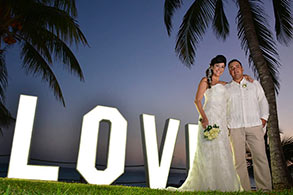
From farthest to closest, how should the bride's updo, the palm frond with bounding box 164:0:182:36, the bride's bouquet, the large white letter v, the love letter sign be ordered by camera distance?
the palm frond with bounding box 164:0:182:36 → the large white letter v → the love letter sign → the bride's updo → the bride's bouquet

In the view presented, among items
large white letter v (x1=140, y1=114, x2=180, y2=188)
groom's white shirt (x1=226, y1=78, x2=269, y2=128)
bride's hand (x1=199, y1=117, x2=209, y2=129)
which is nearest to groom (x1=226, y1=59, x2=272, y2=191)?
groom's white shirt (x1=226, y1=78, x2=269, y2=128)

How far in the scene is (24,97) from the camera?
234 inches

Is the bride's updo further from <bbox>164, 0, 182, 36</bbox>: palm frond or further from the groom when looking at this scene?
<bbox>164, 0, 182, 36</bbox>: palm frond

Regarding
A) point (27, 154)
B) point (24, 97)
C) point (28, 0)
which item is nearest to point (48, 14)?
point (28, 0)

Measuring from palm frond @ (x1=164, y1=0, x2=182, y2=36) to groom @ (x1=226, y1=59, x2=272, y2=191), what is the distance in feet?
14.8

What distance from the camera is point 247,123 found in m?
4.62

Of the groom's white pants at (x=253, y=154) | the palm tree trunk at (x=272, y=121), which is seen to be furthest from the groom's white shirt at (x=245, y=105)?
the palm tree trunk at (x=272, y=121)

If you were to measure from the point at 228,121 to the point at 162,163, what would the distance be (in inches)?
104

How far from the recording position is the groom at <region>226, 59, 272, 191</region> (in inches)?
178

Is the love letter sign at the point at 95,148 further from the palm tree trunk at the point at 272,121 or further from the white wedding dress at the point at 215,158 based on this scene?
the palm tree trunk at the point at 272,121

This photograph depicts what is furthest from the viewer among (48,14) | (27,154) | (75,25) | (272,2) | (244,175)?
(272,2)

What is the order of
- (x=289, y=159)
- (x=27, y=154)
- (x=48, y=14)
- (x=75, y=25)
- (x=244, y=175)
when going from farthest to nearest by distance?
(x=289, y=159) → (x=75, y=25) → (x=48, y=14) → (x=27, y=154) → (x=244, y=175)

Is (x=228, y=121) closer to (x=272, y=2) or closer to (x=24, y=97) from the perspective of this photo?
(x=24, y=97)

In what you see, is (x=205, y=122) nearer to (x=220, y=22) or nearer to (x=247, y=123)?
(x=247, y=123)
